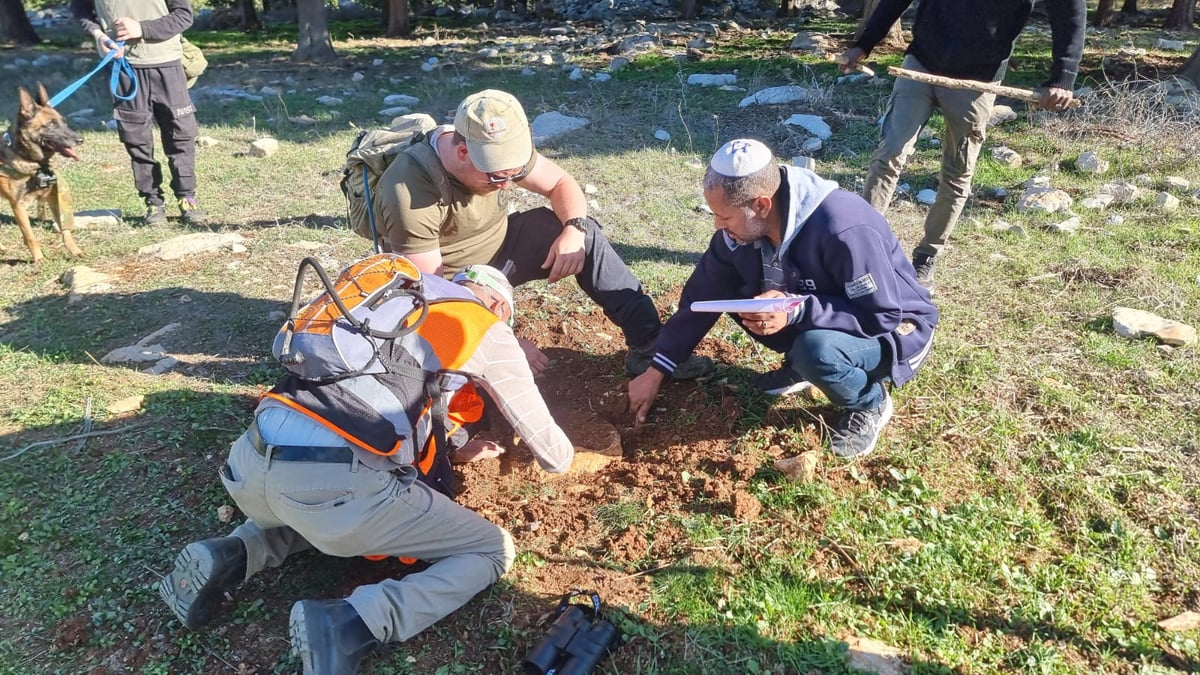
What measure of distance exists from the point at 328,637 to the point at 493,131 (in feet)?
6.04

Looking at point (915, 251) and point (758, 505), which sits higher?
point (915, 251)

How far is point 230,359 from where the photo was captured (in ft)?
13.4

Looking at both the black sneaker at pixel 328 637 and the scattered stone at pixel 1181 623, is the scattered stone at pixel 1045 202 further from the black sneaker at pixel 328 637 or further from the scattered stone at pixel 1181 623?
the black sneaker at pixel 328 637

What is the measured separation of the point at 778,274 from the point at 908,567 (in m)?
1.13

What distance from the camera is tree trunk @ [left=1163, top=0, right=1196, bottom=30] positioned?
1309cm

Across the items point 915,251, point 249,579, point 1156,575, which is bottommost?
point 249,579

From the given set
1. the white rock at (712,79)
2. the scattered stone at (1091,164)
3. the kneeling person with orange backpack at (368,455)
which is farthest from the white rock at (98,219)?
the scattered stone at (1091,164)

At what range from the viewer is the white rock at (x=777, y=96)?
834cm

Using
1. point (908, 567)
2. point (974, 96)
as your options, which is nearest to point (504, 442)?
point (908, 567)

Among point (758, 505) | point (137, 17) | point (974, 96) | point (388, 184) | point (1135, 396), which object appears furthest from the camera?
point (137, 17)

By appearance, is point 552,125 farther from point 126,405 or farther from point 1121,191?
point 126,405

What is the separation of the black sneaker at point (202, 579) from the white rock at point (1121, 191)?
612 cm

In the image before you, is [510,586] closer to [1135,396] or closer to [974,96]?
[1135,396]

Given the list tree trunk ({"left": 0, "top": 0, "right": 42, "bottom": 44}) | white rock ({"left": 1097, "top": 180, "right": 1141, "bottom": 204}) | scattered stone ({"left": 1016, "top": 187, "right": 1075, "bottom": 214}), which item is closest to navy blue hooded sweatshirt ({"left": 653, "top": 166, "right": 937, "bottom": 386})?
scattered stone ({"left": 1016, "top": 187, "right": 1075, "bottom": 214})
